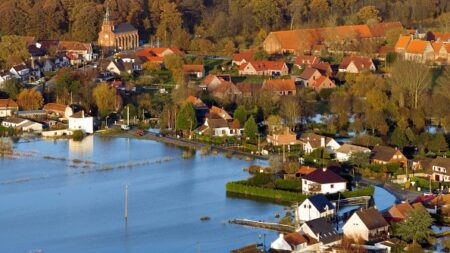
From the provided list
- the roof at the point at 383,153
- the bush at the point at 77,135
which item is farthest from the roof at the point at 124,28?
the roof at the point at 383,153

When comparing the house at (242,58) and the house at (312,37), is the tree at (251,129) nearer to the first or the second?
the house at (242,58)

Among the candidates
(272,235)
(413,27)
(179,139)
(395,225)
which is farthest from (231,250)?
(413,27)

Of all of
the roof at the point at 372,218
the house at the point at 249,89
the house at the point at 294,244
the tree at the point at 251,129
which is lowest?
the house at the point at 294,244

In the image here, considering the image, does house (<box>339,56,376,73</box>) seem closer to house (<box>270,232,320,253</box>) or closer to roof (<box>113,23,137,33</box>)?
roof (<box>113,23,137,33</box>)

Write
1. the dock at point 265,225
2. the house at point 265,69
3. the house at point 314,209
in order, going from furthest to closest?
the house at point 265,69 → the house at point 314,209 → the dock at point 265,225

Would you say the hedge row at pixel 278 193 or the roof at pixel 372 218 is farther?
the hedge row at pixel 278 193

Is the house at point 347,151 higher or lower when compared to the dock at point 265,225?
higher

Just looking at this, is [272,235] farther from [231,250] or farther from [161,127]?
[161,127]
